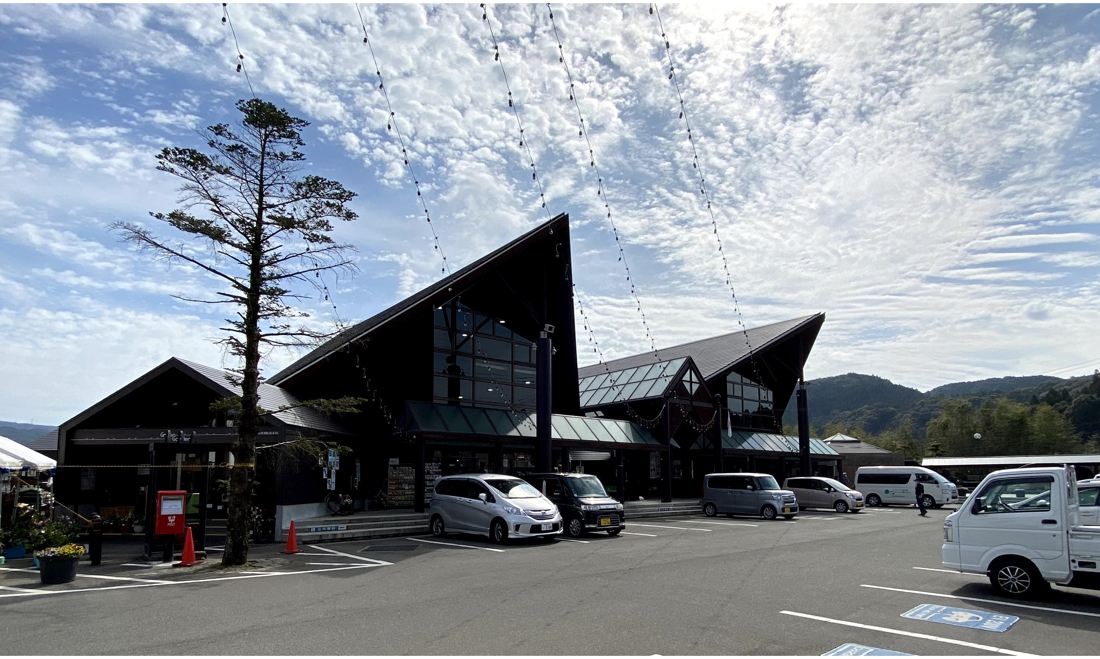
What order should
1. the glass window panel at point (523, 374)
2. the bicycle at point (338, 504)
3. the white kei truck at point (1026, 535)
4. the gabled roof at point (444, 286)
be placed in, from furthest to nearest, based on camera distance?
the glass window panel at point (523, 374) < the gabled roof at point (444, 286) < the bicycle at point (338, 504) < the white kei truck at point (1026, 535)

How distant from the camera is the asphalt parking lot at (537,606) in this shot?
22.2ft

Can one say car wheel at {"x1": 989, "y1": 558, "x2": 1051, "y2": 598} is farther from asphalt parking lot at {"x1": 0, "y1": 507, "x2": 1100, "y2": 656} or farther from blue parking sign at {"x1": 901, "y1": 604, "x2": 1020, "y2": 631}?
blue parking sign at {"x1": 901, "y1": 604, "x2": 1020, "y2": 631}

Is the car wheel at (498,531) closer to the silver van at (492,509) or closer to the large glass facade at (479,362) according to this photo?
the silver van at (492,509)

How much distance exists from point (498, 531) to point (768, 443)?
25380mm

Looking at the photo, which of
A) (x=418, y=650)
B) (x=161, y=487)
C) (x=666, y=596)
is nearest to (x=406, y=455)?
(x=161, y=487)

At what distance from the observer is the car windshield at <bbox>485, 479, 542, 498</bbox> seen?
1642 cm

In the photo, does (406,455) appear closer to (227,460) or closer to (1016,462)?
(227,460)

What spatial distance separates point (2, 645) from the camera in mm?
7043

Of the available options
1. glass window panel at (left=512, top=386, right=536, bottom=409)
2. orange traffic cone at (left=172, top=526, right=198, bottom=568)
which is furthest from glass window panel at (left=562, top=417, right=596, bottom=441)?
orange traffic cone at (left=172, top=526, right=198, bottom=568)

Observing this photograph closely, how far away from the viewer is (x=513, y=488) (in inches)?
658

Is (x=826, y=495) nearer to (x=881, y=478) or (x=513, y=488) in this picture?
(x=881, y=478)

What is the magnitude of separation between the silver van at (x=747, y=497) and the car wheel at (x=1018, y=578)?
49.6 ft

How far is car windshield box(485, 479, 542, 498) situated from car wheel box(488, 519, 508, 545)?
69cm

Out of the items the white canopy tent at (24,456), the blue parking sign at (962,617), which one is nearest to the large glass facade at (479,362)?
the white canopy tent at (24,456)
